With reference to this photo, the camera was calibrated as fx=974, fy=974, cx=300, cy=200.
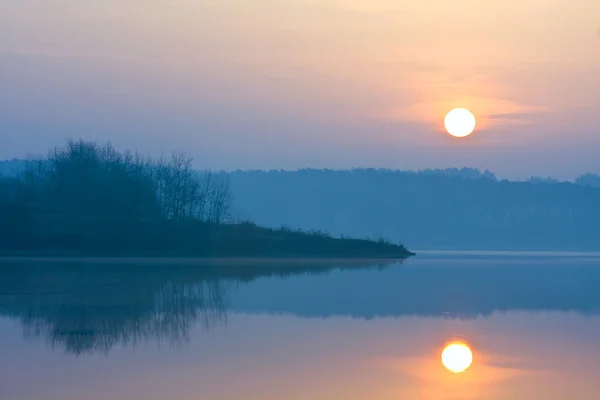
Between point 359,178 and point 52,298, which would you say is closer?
point 52,298

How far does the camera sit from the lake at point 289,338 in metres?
12.6

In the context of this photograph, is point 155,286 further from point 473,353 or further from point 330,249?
point 330,249

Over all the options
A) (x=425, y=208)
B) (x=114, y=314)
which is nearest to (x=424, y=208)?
(x=425, y=208)

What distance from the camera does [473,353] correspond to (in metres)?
15.8

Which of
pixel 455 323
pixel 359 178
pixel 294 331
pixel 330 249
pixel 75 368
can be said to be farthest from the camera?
pixel 359 178

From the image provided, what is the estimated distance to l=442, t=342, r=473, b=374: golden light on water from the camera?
14.4m

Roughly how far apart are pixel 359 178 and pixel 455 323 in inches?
4890

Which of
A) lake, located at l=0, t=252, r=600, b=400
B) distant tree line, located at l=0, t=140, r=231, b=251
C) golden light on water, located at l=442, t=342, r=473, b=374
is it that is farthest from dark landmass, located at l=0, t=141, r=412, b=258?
golden light on water, located at l=442, t=342, r=473, b=374

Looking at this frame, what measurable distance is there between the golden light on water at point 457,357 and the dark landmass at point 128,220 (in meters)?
33.7

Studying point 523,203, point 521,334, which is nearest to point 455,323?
point 521,334

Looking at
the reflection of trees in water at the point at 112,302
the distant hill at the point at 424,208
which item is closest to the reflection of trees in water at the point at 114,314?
the reflection of trees in water at the point at 112,302

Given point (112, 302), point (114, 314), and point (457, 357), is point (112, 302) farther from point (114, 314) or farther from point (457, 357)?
point (457, 357)

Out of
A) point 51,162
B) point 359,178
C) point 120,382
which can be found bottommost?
point 120,382

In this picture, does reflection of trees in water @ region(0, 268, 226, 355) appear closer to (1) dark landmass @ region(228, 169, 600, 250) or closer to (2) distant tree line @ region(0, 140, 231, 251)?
(2) distant tree line @ region(0, 140, 231, 251)
